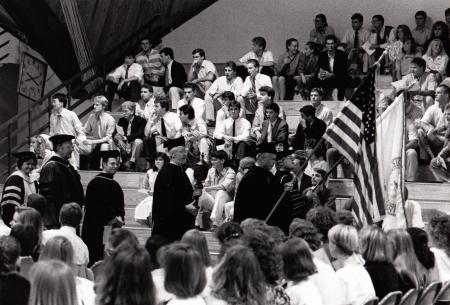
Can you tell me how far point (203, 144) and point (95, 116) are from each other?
6.40 ft

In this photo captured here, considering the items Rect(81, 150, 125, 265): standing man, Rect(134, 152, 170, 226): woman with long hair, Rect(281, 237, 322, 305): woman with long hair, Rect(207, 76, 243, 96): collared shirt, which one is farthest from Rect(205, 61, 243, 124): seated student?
Rect(281, 237, 322, 305): woman with long hair

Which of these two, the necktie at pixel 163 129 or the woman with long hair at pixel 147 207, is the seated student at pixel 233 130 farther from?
the woman with long hair at pixel 147 207

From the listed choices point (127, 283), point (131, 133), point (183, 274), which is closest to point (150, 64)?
point (131, 133)

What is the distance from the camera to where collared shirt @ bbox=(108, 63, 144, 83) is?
18.4 m

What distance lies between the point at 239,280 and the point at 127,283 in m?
0.76

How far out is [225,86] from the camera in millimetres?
17234

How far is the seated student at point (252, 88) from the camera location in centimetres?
1678

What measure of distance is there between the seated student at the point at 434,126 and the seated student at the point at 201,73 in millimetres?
4653

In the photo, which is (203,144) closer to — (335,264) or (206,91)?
(206,91)

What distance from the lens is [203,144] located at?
619 inches

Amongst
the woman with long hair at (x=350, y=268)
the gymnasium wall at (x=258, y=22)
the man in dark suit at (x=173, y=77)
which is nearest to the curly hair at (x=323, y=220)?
the woman with long hair at (x=350, y=268)

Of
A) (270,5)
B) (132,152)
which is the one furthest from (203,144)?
(270,5)

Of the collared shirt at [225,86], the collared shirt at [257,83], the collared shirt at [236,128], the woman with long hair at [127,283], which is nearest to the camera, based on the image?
the woman with long hair at [127,283]

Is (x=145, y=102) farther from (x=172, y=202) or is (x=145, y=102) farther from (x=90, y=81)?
(x=172, y=202)
